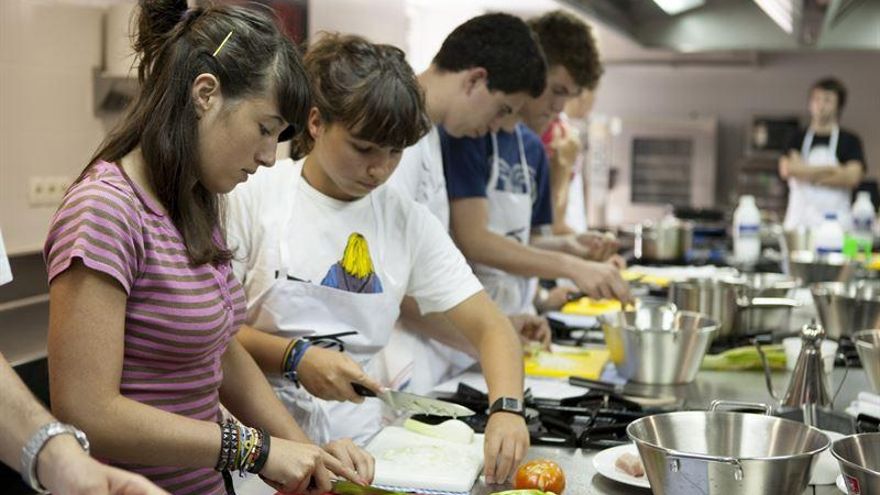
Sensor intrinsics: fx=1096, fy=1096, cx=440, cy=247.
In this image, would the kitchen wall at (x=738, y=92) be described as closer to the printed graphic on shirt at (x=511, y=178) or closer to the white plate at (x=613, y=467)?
the printed graphic on shirt at (x=511, y=178)

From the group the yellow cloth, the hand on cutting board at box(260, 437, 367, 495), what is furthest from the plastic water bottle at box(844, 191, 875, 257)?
the hand on cutting board at box(260, 437, 367, 495)

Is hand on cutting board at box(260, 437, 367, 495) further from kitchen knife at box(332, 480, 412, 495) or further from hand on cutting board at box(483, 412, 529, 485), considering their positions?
hand on cutting board at box(483, 412, 529, 485)

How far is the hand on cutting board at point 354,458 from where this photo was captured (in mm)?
1604

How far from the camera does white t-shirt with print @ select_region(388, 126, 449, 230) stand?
2453mm

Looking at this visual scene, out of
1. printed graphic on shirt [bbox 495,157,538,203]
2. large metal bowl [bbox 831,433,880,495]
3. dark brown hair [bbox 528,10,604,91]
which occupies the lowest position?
large metal bowl [bbox 831,433,880,495]

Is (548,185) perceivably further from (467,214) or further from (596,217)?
(596,217)

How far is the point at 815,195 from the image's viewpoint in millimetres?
5914

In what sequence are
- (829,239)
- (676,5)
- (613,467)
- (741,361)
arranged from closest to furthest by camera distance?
(613,467), (741,361), (829,239), (676,5)

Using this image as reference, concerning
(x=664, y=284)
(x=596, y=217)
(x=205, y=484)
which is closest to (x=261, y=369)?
(x=205, y=484)

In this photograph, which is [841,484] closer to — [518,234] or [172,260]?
[172,260]

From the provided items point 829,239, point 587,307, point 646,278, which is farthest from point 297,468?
point 829,239

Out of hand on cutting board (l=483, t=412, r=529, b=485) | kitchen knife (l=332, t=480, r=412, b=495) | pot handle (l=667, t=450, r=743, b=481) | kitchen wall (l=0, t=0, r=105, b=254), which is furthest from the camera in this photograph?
kitchen wall (l=0, t=0, r=105, b=254)

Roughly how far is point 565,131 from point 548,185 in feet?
3.87

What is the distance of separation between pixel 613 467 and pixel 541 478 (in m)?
0.16
